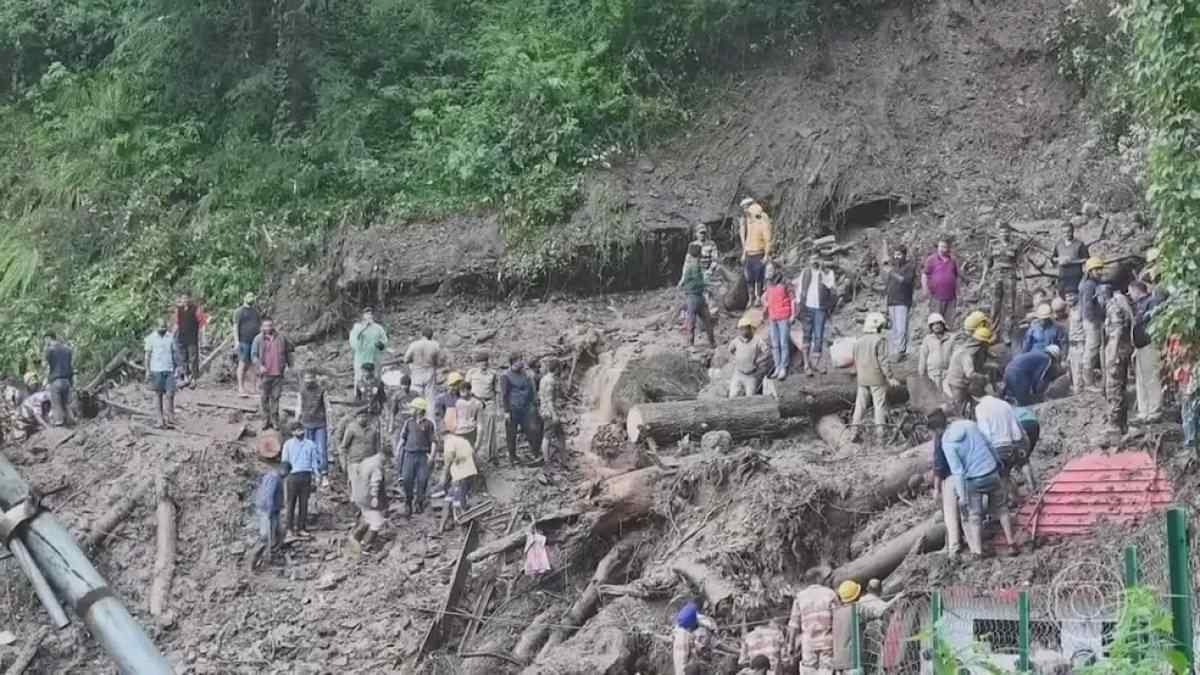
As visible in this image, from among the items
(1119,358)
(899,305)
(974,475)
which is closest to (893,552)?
(974,475)

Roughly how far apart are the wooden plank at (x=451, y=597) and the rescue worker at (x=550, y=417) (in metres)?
2.06

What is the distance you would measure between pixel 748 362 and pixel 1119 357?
552 cm

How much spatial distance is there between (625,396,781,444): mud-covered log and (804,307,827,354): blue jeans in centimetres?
116

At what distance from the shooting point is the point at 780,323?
1964 cm

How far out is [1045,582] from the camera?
12.9 meters

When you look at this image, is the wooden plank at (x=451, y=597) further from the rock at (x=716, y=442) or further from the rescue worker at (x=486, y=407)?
the rock at (x=716, y=442)

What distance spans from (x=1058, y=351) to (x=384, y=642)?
817 cm

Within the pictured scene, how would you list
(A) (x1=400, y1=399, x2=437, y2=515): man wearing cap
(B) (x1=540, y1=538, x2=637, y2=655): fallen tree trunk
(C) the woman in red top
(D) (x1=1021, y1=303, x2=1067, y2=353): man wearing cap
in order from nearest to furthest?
1. (B) (x1=540, y1=538, x2=637, y2=655): fallen tree trunk
2. (D) (x1=1021, y1=303, x2=1067, y2=353): man wearing cap
3. (A) (x1=400, y1=399, x2=437, y2=515): man wearing cap
4. (C) the woman in red top

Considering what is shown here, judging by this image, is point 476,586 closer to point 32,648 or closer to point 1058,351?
point 32,648

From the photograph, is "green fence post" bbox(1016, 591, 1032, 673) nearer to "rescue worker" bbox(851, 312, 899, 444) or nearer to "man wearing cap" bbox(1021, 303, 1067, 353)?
"man wearing cap" bbox(1021, 303, 1067, 353)

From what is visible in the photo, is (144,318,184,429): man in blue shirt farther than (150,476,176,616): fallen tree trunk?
Yes

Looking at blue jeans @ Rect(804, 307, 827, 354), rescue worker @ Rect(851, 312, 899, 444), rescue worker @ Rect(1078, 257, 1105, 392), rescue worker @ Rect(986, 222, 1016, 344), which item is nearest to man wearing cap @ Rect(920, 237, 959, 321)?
rescue worker @ Rect(986, 222, 1016, 344)

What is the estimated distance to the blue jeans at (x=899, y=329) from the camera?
19859mm

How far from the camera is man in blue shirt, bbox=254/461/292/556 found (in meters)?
19.2
